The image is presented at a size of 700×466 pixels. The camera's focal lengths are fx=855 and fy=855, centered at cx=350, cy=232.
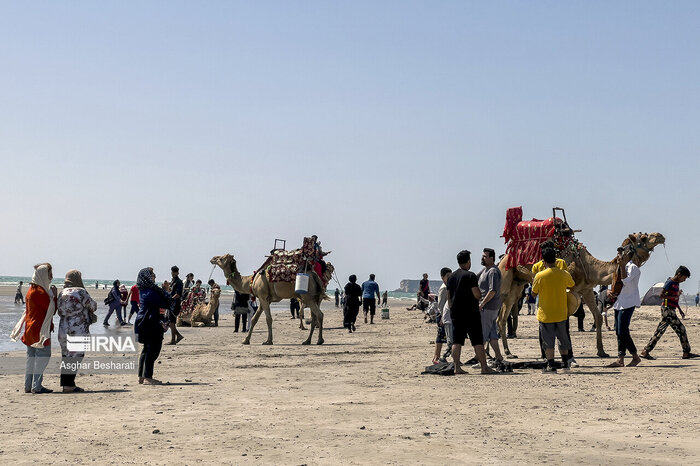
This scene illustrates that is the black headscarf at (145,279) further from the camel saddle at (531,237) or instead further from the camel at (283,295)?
the camel at (283,295)

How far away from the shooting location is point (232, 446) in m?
8.47

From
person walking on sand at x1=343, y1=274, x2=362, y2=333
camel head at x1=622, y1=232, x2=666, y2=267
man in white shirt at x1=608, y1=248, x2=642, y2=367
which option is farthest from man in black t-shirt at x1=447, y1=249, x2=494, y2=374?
person walking on sand at x1=343, y1=274, x2=362, y2=333

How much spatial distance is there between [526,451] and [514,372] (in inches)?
259

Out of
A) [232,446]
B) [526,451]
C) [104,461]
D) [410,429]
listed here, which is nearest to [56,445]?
[104,461]

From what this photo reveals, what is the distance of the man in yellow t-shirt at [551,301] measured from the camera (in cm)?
1398

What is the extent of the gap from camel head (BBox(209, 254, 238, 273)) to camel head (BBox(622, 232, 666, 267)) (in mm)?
12150

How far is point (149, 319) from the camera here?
13.3 meters

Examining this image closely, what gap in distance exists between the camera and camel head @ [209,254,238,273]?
24484mm

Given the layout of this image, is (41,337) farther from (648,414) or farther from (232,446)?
(648,414)

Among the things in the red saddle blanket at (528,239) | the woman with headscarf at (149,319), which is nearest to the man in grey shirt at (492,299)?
the red saddle blanket at (528,239)

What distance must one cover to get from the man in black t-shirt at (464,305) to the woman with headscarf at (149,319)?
15.1 feet

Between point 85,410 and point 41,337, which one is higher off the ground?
point 41,337

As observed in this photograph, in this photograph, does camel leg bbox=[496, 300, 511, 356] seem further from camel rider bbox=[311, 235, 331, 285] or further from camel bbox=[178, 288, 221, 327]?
camel bbox=[178, 288, 221, 327]

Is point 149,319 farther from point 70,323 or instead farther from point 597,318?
point 597,318
